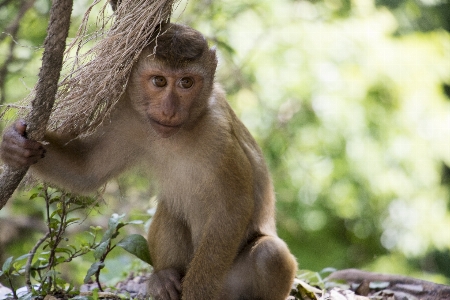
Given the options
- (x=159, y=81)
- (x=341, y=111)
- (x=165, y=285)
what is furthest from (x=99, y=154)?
(x=341, y=111)

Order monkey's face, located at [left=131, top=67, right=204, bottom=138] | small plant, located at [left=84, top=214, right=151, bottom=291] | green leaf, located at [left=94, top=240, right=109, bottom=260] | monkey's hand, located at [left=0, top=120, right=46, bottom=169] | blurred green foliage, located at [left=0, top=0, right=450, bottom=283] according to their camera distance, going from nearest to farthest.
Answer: monkey's hand, located at [left=0, top=120, right=46, bottom=169] < monkey's face, located at [left=131, top=67, right=204, bottom=138] < green leaf, located at [left=94, top=240, right=109, bottom=260] < small plant, located at [left=84, top=214, right=151, bottom=291] < blurred green foliage, located at [left=0, top=0, right=450, bottom=283]

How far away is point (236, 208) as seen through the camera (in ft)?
15.6

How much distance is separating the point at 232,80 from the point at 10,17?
10.2 feet

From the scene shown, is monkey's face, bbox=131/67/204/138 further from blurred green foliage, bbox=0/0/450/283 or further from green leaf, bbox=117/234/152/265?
blurred green foliage, bbox=0/0/450/283

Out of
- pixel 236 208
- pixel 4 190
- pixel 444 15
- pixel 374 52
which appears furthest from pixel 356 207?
pixel 4 190

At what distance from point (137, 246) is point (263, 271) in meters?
1.00

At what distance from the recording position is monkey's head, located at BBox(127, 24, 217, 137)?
445 cm

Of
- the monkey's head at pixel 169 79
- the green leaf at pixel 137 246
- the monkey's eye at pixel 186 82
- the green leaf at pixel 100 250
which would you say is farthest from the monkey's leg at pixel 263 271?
the monkey's eye at pixel 186 82

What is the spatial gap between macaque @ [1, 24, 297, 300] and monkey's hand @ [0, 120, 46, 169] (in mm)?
545

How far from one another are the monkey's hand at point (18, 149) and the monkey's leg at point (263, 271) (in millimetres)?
1889

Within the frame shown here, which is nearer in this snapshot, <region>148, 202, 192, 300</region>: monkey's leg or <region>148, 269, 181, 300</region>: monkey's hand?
<region>148, 269, 181, 300</region>: monkey's hand

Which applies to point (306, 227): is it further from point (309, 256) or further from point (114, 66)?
point (114, 66)

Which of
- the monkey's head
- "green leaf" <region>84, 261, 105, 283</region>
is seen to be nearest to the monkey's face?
the monkey's head

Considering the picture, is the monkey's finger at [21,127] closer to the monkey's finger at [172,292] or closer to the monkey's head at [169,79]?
the monkey's head at [169,79]
